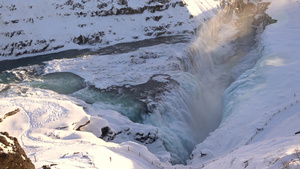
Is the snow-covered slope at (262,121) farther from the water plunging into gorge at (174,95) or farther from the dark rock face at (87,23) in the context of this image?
the dark rock face at (87,23)

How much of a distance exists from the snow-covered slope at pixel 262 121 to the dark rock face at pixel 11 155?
5899 mm

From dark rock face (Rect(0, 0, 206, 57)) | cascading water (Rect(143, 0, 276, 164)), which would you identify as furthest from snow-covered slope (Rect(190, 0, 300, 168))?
dark rock face (Rect(0, 0, 206, 57))

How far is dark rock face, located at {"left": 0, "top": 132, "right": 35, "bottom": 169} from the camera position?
18.4ft

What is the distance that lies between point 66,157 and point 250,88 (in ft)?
42.2

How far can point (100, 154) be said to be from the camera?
882 centimetres

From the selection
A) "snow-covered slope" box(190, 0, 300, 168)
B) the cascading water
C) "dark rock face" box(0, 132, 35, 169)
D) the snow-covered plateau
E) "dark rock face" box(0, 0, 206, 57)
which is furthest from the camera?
"dark rock face" box(0, 0, 206, 57)

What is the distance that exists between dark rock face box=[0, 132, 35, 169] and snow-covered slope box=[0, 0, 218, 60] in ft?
75.7

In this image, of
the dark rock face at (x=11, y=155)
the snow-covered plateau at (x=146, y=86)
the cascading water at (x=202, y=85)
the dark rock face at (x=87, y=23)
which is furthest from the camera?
the dark rock face at (x=87, y=23)

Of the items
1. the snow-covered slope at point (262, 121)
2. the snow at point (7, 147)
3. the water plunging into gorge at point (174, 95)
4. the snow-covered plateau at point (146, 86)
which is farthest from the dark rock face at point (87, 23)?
the snow at point (7, 147)

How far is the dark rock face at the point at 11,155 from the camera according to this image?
221 inches

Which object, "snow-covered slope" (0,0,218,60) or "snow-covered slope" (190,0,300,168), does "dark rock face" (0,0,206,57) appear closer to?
"snow-covered slope" (0,0,218,60)

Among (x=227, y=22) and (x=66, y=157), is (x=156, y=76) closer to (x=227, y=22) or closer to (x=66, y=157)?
(x=66, y=157)

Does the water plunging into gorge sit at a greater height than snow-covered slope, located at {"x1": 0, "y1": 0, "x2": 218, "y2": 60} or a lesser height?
lesser

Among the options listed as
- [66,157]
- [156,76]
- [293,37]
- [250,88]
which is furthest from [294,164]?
[293,37]
